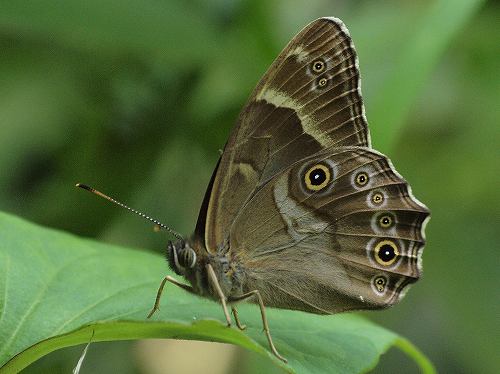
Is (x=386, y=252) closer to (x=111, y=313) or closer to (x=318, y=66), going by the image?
(x=318, y=66)

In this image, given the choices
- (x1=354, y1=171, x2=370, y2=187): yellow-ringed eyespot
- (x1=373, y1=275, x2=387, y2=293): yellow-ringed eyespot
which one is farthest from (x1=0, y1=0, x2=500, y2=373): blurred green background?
(x1=373, y1=275, x2=387, y2=293): yellow-ringed eyespot

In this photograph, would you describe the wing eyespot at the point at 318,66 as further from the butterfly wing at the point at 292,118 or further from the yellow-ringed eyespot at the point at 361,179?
the yellow-ringed eyespot at the point at 361,179

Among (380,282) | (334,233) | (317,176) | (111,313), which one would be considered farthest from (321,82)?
(111,313)

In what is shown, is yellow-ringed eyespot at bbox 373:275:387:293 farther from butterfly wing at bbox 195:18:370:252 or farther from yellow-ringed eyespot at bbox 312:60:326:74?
yellow-ringed eyespot at bbox 312:60:326:74

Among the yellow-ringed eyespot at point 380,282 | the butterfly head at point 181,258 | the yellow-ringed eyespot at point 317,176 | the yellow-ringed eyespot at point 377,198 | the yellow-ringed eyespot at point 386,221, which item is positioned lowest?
the yellow-ringed eyespot at point 380,282

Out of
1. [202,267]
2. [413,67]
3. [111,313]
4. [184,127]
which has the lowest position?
[111,313]

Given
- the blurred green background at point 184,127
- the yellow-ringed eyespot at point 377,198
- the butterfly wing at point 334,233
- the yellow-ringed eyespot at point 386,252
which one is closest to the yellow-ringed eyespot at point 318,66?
the butterfly wing at point 334,233

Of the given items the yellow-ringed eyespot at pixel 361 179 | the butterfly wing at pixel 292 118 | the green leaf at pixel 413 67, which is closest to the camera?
the butterfly wing at pixel 292 118
